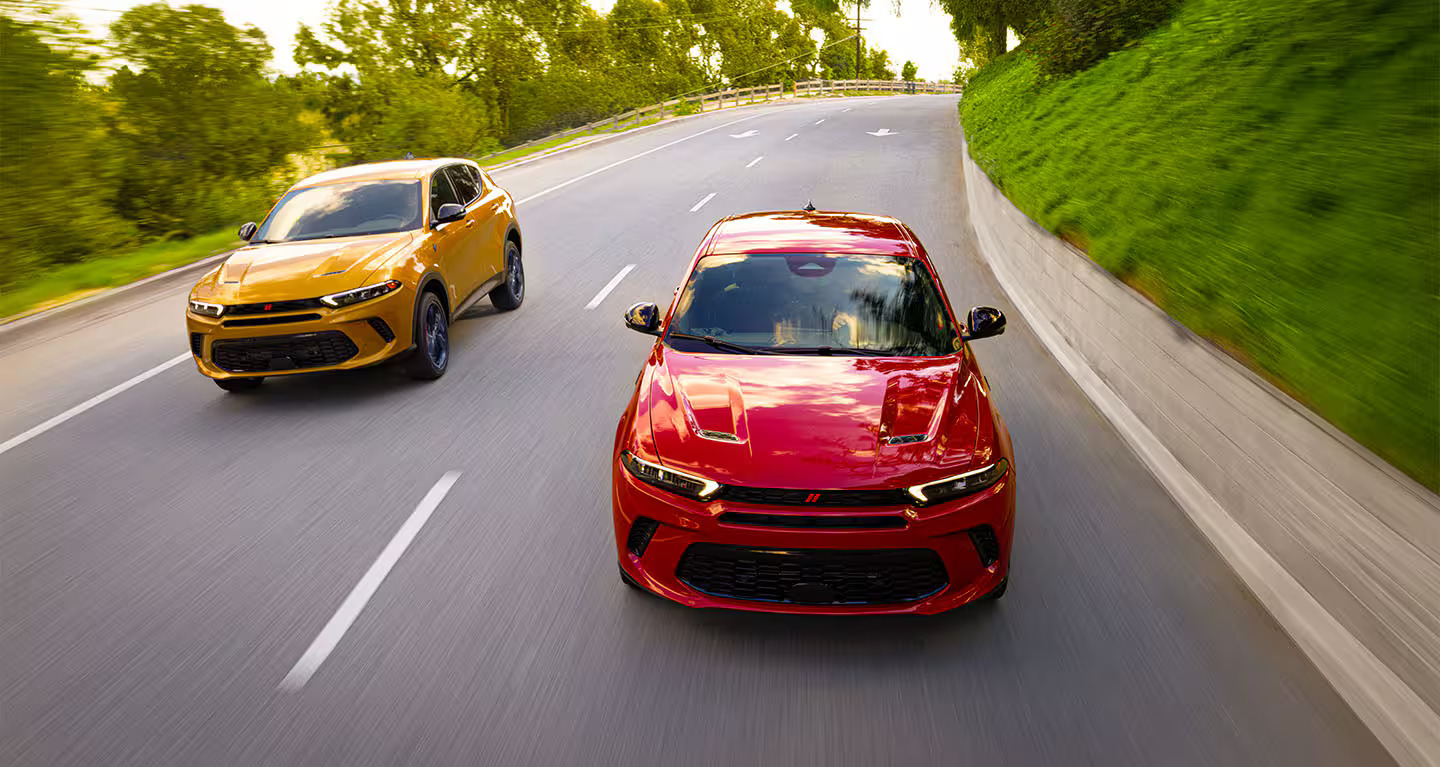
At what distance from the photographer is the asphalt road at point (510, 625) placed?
3.58 metres

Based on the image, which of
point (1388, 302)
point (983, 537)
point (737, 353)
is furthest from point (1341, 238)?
point (737, 353)

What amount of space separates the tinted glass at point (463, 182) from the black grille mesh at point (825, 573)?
23.8 ft

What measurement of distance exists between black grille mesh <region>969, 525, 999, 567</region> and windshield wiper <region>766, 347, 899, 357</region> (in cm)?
130

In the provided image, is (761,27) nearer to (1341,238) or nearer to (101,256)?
(101,256)

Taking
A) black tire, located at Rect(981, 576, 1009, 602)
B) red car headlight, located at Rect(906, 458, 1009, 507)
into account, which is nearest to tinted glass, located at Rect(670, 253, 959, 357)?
red car headlight, located at Rect(906, 458, 1009, 507)

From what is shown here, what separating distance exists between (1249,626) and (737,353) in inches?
113

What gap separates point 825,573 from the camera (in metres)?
3.89

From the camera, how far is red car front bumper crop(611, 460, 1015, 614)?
12.6ft

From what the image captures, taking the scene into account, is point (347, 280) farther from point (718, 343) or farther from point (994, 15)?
point (994, 15)

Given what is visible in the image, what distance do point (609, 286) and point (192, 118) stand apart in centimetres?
1102

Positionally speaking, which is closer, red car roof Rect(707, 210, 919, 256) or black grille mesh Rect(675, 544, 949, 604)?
black grille mesh Rect(675, 544, 949, 604)

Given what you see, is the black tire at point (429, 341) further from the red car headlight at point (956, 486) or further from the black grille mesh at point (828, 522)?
the red car headlight at point (956, 486)

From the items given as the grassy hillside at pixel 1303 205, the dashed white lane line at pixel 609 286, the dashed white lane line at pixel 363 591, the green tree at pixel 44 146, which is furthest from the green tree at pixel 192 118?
the grassy hillside at pixel 1303 205

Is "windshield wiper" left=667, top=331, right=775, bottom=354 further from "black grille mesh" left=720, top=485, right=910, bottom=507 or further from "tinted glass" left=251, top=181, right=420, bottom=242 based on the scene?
"tinted glass" left=251, top=181, right=420, bottom=242
